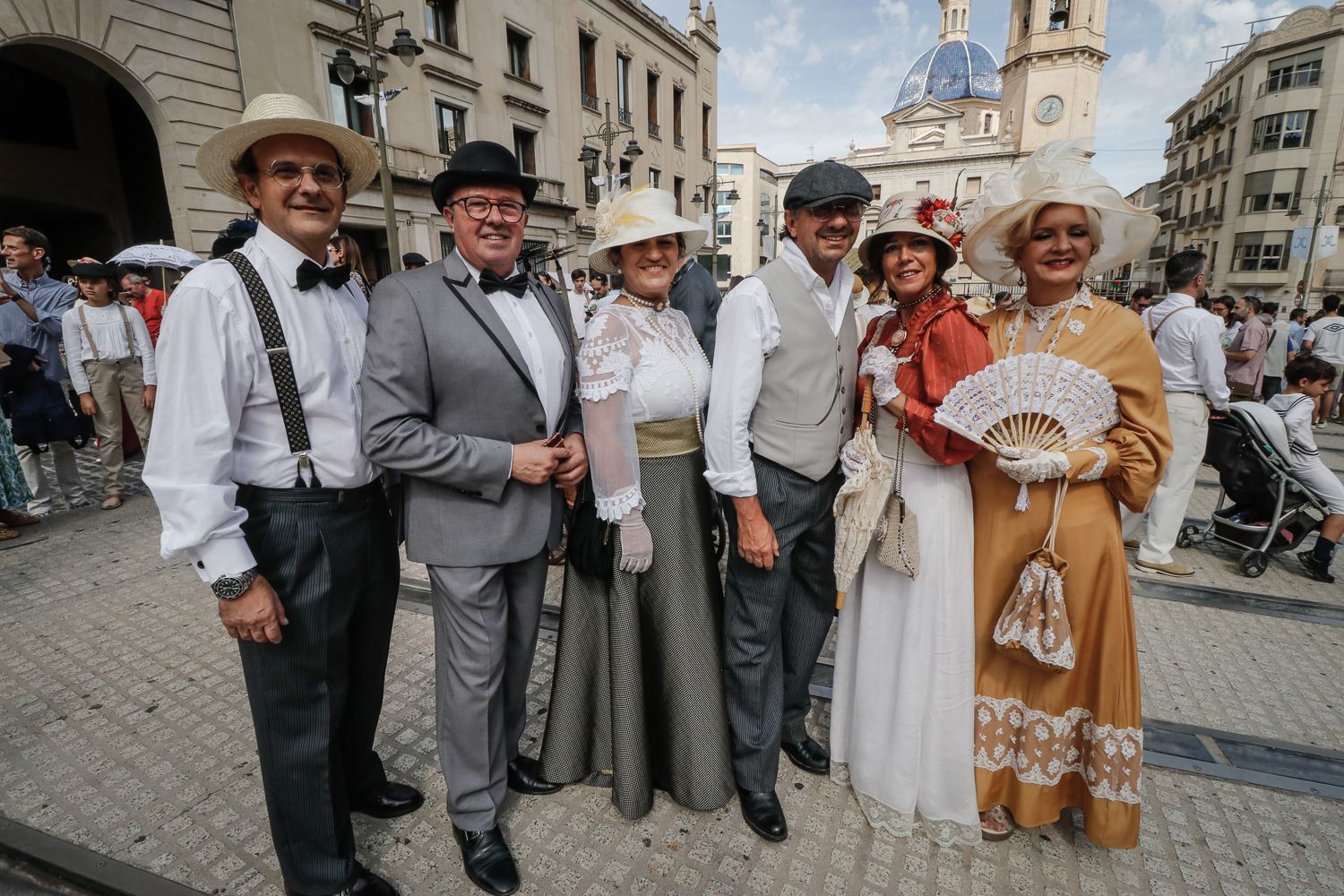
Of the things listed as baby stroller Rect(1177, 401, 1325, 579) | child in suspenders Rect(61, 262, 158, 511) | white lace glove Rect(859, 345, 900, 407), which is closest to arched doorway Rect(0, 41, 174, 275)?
child in suspenders Rect(61, 262, 158, 511)

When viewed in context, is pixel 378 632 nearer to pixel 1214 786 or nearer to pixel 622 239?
pixel 622 239

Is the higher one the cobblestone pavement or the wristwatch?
the wristwatch

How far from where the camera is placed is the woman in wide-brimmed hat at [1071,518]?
2.01 m

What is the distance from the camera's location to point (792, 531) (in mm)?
2285

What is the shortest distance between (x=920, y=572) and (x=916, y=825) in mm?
950

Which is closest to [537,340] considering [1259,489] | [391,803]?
[391,803]

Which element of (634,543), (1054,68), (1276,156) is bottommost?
(634,543)

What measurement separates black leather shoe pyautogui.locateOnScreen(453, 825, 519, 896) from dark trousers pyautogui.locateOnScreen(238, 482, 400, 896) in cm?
35

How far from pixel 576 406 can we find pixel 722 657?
1114 millimetres

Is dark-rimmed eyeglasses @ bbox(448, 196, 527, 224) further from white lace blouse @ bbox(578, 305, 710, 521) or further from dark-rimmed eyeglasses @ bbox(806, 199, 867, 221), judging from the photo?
dark-rimmed eyeglasses @ bbox(806, 199, 867, 221)

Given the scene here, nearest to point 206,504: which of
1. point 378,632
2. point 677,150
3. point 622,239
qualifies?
point 378,632

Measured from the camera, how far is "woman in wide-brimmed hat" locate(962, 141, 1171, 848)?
2.01m

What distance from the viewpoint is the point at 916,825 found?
226 cm

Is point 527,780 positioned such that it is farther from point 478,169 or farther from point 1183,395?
point 1183,395
